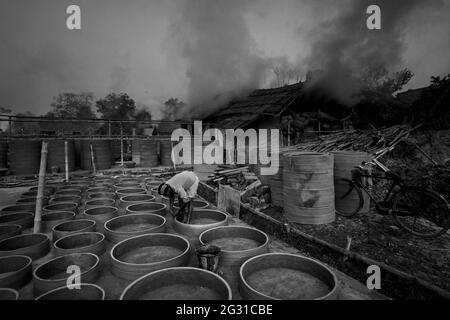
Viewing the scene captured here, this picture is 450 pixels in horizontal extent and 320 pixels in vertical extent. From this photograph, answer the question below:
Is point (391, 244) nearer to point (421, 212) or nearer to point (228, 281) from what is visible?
point (421, 212)

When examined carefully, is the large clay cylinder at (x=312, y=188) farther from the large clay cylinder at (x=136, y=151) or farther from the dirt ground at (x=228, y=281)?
the large clay cylinder at (x=136, y=151)

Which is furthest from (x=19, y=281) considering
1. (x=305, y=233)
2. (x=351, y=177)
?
(x=351, y=177)

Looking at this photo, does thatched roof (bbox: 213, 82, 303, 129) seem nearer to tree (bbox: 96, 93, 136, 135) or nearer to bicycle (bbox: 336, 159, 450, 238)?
bicycle (bbox: 336, 159, 450, 238)

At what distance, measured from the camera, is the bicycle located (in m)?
4.47

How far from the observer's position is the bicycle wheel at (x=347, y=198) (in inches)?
218

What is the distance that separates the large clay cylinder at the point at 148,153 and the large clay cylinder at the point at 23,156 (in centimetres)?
477

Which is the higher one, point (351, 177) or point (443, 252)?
point (351, 177)

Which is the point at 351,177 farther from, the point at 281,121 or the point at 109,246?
the point at 281,121

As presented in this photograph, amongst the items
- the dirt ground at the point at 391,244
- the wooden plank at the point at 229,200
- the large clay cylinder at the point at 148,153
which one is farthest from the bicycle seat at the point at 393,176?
the large clay cylinder at the point at 148,153

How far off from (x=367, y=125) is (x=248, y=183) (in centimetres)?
797

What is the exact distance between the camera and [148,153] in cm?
1429

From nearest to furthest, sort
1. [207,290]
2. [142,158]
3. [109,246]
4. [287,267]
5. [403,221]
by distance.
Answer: [207,290]
[287,267]
[109,246]
[403,221]
[142,158]

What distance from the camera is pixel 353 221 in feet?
17.8

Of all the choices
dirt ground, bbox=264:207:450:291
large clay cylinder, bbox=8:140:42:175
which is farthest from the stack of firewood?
large clay cylinder, bbox=8:140:42:175
